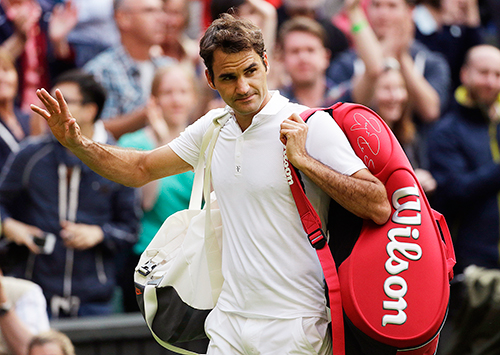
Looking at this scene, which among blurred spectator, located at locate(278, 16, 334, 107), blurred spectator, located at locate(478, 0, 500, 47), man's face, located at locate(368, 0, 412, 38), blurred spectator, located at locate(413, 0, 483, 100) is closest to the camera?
blurred spectator, located at locate(278, 16, 334, 107)

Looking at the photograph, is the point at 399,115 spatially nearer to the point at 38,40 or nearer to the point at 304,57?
the point at 304,57

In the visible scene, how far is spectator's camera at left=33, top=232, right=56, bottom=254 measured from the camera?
5.36 meters

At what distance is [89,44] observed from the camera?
268 inches

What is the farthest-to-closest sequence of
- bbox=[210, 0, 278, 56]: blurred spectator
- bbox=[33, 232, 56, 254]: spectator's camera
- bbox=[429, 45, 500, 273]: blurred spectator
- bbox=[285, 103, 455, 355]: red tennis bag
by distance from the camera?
1. bbox=[210, 0, 278, 56]: blurred spectator
2. bbox=[429, 45, 500, 273]: blurred spectator
3. bbox=[33, 232, 56, 254]: spectator's camera
4. bbox=[285, 103, 455, 355]: red tennis bag

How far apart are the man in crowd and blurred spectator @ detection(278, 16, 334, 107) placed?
3432 millimetres

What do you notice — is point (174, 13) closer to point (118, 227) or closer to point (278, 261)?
point (118, 227)

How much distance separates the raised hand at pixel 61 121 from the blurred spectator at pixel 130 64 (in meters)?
3.00

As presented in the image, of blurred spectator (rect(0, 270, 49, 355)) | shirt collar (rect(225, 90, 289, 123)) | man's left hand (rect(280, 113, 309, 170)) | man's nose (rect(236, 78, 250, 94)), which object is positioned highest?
man's nose (rect(236, 78, 250, 94))

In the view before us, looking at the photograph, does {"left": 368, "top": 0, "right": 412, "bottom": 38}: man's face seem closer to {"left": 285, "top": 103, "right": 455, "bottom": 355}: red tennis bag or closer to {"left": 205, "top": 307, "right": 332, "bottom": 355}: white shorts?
{"left": 285, "top": 103, "right": 455, "bottom": 355}: red tennis bag

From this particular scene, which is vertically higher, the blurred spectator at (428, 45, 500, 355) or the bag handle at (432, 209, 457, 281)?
the bag handle at (432, 209, 457, 281)

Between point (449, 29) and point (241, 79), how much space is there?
5.37 metres

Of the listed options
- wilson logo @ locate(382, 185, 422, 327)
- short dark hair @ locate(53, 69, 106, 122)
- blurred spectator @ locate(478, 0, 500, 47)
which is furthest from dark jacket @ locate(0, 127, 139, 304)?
blurred spectator @ locate(478, 0, 500, 47)

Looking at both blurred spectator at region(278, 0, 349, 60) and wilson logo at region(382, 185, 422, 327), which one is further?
blurred spectator at region(278, 0, 349, 60)

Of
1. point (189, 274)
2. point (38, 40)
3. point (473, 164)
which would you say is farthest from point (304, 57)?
point (189, 274)
